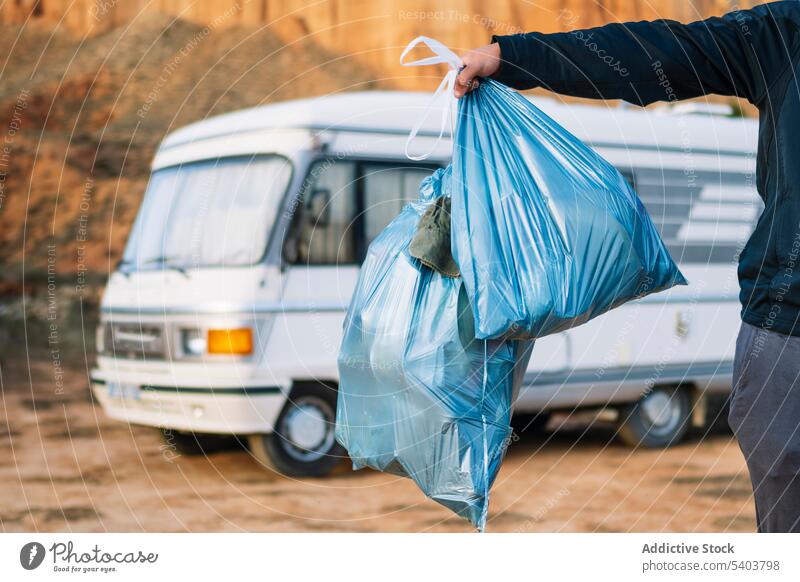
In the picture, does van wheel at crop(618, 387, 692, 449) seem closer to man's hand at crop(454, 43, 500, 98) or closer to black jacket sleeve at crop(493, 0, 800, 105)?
black jacket sleeve at crop(493, 0, 800, 105)

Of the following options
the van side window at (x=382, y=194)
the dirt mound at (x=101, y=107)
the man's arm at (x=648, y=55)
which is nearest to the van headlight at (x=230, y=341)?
the van side window at (x=382, y=194)

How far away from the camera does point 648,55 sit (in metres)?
2.44

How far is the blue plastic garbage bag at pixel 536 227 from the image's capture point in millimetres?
2412

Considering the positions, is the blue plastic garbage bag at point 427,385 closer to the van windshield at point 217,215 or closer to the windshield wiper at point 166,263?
the van windshield at point 217,215

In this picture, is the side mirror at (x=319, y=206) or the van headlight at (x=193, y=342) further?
the side mirror at (x=319, y=206)

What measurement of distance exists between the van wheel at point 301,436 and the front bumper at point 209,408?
11cm

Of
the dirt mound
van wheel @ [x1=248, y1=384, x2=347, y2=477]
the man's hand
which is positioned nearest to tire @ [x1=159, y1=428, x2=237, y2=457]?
van wheel @ [x1=248, y1=384, x2=347, y2=477]

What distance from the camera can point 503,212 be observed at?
2492 mm

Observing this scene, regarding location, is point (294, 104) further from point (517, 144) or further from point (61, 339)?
point (61, 339)

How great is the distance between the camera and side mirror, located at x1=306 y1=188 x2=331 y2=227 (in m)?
6.10

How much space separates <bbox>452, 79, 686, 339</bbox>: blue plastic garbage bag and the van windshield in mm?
3525

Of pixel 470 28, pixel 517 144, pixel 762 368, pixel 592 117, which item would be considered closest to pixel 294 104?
pixel 592 117

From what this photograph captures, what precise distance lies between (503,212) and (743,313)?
0.69 m

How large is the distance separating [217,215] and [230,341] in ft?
2.74
